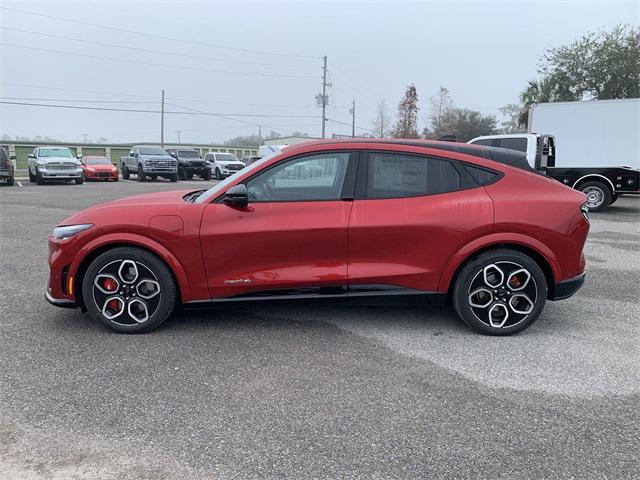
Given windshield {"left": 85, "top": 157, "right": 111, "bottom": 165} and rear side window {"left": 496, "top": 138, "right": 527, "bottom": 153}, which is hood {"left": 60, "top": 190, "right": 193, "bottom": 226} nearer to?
rear side window {"left": 496, "top": 138, "right": 527, "bottom": 153}

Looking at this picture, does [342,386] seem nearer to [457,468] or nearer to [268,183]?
[457,468]

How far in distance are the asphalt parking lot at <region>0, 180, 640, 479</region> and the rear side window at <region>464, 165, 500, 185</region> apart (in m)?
1.35

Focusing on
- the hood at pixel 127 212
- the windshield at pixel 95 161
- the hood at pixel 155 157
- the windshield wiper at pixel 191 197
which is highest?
the hood at pixel 155 157

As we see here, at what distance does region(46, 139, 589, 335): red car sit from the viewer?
4066 mm

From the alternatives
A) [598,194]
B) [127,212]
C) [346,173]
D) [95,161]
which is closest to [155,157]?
[95,161]

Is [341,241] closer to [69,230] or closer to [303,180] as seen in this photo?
[303,180]

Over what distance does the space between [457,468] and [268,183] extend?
2.64m

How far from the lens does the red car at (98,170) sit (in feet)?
89.6

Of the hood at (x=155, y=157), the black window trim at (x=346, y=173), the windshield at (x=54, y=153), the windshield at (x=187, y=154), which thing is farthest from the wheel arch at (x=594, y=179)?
the windshield at (x=187, y=154)

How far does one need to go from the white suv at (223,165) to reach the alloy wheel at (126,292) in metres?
27.8

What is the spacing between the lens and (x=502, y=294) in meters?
4.15

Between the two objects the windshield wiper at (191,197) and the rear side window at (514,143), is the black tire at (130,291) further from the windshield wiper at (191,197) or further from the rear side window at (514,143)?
the rear side window at (514,143)

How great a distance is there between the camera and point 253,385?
10.9 feet

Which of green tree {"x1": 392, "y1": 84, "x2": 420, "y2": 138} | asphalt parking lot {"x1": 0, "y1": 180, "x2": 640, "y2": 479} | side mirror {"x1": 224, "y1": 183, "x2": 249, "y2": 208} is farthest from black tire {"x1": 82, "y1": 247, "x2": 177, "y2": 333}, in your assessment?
green tree {"x1": 392, "y1": 84, "x2": 420, "y2": 138}
